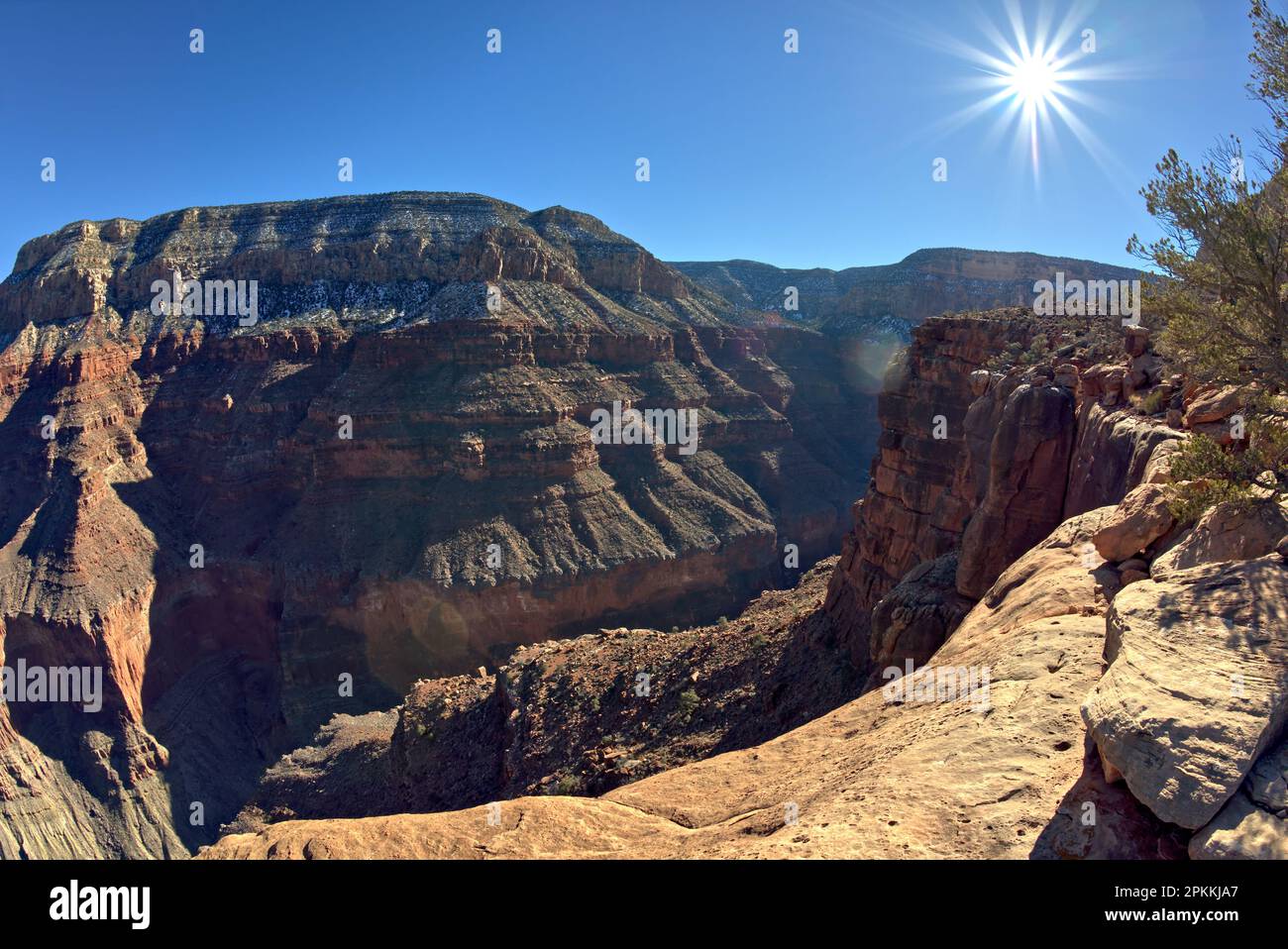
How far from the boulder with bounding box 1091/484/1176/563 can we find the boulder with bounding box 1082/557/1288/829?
90.0 inches

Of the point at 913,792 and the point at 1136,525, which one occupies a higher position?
the point at 1136,525

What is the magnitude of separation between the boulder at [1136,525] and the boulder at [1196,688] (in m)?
2.29

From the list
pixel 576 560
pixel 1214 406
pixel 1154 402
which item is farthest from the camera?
pixel 576 560

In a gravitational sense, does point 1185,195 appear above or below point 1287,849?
above

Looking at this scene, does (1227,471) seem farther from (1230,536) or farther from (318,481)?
(318,481)

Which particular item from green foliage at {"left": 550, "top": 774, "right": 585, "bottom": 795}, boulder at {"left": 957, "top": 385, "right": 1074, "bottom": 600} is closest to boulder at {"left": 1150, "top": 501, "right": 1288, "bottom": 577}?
boulder at {"left": 957, "top": 385, "right": 1074, "bottom": 600}

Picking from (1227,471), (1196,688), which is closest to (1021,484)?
(1227,471)

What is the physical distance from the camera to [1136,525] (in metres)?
9.47

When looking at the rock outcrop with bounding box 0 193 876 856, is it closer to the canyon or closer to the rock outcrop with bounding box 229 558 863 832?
the canyon

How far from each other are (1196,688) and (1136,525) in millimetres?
4675

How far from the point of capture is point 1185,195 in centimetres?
948

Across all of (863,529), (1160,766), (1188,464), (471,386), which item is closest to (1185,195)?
(1188,464)
